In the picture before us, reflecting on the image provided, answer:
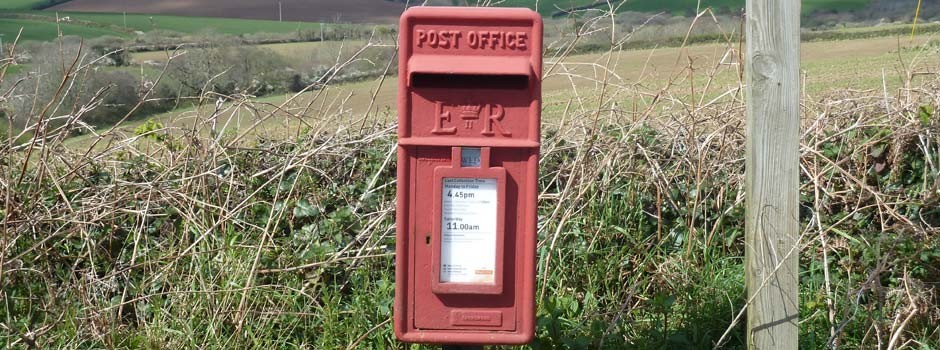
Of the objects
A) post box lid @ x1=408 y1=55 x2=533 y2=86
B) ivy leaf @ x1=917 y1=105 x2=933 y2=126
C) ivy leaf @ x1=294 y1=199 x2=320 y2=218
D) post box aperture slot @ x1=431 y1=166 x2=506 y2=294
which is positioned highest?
post box lid @ x1=408 y1=55 x2=533 y2=86

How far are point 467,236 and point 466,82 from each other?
1.64ft

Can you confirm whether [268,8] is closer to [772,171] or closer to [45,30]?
[45,30]

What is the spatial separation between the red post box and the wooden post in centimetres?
87

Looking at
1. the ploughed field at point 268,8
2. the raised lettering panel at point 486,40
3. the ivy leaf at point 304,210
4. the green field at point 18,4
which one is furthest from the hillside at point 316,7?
the raised lettering panel at point 486,40

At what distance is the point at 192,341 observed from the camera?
11.9 ft

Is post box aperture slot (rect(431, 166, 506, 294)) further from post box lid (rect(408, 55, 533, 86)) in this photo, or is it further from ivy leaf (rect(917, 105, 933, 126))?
ivy leaf (rect(917, 105, 933, 126))

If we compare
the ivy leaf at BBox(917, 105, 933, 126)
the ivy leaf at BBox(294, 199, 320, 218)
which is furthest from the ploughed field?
the ivy leaf at BBox(917, 105, 933, 126)

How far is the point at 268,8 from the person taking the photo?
10086 millimetres

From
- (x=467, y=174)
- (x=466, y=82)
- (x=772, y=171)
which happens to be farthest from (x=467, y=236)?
(x=772, y=171)

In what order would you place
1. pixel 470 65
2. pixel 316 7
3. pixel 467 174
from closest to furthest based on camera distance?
pixel 470 65
pixel 467 174
pixel 316 7

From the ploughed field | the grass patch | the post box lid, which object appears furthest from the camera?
the grass patch

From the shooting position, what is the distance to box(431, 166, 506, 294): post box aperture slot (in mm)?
2789

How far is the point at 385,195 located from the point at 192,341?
142 centimetres

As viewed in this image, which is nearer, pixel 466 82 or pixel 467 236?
pixel 466 82
